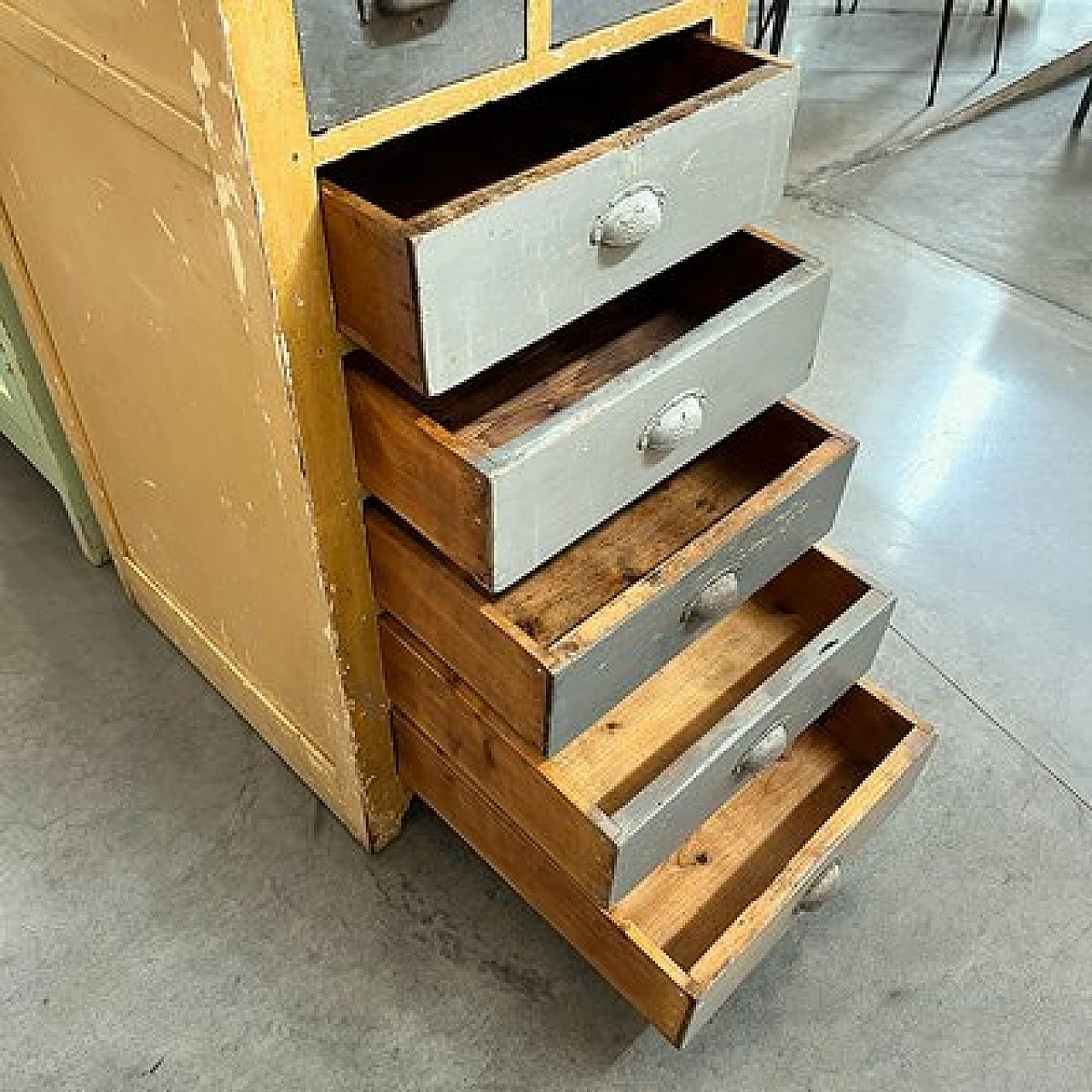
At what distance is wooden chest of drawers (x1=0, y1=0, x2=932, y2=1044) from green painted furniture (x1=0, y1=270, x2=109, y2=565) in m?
0.10

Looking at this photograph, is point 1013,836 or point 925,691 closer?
point 1013,836

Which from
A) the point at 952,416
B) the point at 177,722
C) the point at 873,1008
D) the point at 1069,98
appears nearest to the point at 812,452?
the point at 873,1008

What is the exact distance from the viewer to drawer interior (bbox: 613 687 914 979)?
113 cm

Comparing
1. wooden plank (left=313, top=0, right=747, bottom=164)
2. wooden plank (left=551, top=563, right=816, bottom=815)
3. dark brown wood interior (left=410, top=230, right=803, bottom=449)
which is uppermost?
wooden plank (left=313, top=0, right=747, bottom=164)

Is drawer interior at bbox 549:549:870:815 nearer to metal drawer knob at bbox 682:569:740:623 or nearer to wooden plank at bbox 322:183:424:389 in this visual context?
metal drawer knob at bbox 682:569:740:623

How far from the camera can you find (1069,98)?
3.19m

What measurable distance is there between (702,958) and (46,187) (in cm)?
93

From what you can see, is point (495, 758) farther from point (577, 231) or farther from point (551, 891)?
point (577, 231)

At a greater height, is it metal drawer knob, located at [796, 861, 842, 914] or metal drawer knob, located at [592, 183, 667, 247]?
metal drawer knob, located at [592, 183, 667, 247]

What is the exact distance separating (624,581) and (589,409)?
0.24m

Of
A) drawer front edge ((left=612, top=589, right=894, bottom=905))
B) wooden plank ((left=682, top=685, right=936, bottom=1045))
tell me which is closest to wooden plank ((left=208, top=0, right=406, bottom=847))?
drawer front edge ((left=612, top=589, right=894, bottom=905))

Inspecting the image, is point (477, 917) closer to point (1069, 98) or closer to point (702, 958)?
point (702, 958)

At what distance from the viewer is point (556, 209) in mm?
790

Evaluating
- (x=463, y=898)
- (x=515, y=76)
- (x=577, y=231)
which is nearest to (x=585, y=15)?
(x=515, y=76)
